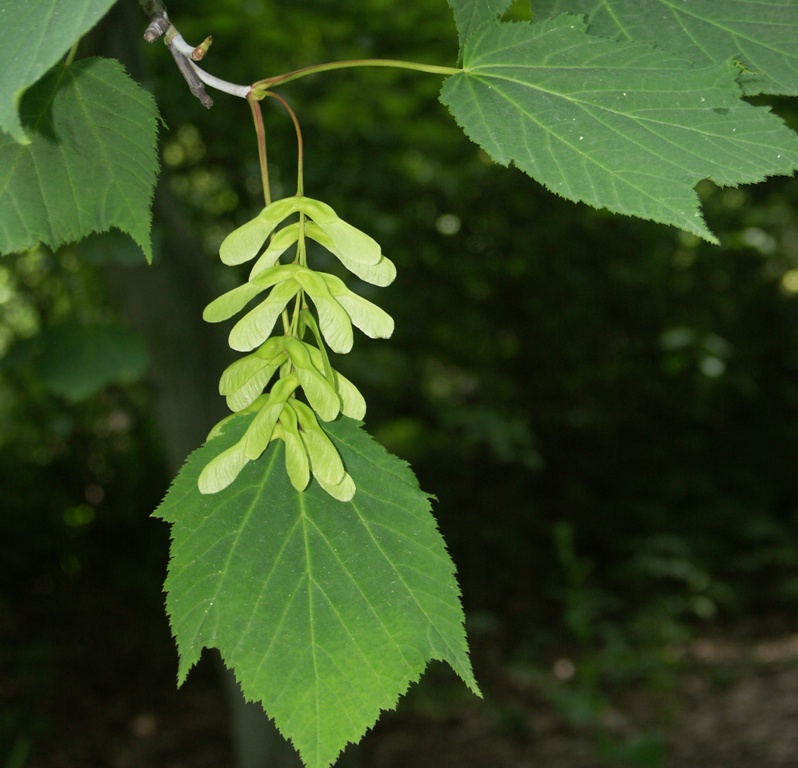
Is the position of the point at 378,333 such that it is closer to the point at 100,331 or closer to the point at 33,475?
the point at 100,331

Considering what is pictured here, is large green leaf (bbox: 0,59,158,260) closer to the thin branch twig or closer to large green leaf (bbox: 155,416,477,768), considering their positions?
the thin branch twig

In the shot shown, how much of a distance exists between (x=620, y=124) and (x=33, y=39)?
1.71ft

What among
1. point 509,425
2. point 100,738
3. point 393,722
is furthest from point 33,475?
point 509,425

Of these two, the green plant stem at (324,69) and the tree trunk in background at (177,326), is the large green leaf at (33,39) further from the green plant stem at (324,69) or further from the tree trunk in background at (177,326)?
the tree trunk in background at (177,326)

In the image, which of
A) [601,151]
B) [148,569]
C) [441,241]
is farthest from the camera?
[148,569]

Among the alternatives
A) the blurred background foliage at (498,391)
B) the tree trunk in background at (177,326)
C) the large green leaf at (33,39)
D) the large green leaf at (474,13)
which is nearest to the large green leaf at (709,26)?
the large green leaf at (474,13)

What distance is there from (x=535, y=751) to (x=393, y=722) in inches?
32.6

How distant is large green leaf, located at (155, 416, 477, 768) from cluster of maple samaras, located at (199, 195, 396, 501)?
32 millimetres

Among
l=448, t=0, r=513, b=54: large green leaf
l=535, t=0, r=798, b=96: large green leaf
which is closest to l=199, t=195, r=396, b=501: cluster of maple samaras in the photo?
l=448, t=0, r=513, b=54: large green leaf

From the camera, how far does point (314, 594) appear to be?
0.85 metres

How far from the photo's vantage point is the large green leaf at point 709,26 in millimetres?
967

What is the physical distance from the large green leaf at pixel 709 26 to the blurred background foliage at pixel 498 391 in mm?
2904

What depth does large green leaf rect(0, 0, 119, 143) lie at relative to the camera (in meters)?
0.60

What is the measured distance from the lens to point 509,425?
4164 millimetres
